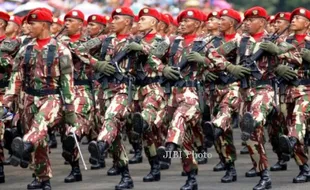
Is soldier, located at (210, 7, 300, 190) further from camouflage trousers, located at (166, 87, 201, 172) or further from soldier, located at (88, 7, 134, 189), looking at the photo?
soldier, located at (88, 7, 134, 189)

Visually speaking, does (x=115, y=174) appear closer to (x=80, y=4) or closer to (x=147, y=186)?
(x=147, y=186)

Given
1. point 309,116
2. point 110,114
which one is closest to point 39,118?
point 110,114

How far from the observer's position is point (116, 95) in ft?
57.1

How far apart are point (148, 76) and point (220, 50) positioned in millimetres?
1575

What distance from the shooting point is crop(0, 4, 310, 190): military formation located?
16344 millimetres

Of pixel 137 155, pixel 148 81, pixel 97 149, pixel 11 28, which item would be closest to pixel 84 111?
pixel 148 81

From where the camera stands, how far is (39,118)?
1612 centimetres

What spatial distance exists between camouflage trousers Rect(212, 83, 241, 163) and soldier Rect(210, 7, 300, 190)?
14.3 inches

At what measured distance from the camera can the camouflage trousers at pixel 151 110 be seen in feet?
59.6

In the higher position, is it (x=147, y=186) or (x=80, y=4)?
(x=80, y=4)

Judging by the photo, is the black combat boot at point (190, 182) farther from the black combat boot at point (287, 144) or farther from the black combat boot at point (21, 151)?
the black combat boot at point (21, 151)

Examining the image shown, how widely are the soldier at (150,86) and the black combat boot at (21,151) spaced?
2.03 metres

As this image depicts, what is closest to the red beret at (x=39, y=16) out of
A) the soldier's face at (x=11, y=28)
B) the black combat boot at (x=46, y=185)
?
the black combat boot at (x=46, y=185)

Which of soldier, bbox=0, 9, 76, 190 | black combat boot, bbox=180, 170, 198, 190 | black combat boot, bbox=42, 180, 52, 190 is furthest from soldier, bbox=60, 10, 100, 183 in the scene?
black combat boot, bbox=180, 170, 198, 190
